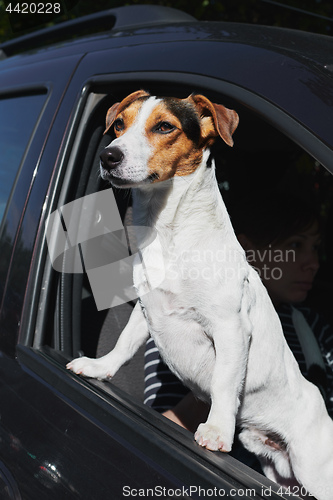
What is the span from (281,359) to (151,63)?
1061 mm

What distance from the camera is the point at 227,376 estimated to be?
5.29 feet

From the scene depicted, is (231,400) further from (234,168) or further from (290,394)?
(234,168)

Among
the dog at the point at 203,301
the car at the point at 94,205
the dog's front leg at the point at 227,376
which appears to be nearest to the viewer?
the car at the point at 94,205

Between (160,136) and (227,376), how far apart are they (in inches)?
32.7

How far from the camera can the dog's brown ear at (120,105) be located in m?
2.00

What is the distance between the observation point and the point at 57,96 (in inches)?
83.6

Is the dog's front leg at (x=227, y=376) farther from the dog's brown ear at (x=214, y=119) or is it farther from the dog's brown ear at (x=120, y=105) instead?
the dog's brown ear at (x=120, y=105)

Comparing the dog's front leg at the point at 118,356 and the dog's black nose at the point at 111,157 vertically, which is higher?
the dog's black nose at the point at 111,157

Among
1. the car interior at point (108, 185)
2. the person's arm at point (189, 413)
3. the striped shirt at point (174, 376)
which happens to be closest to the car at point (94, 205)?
the car interior at point (108, 185)

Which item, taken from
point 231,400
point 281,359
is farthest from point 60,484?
point 281,359

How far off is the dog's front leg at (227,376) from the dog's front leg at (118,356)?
1.31ft

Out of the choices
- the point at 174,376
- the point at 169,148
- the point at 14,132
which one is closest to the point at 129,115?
the point at 169,148

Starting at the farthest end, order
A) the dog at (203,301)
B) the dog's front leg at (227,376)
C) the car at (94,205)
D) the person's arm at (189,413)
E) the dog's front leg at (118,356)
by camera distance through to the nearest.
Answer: the person's arm at (189,413) → the dog's front leg at (118,356) → the dog at (203,301) → the dog's front leg at (227,376) → the car at (94,205)

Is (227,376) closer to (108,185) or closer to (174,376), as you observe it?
(174,376)
